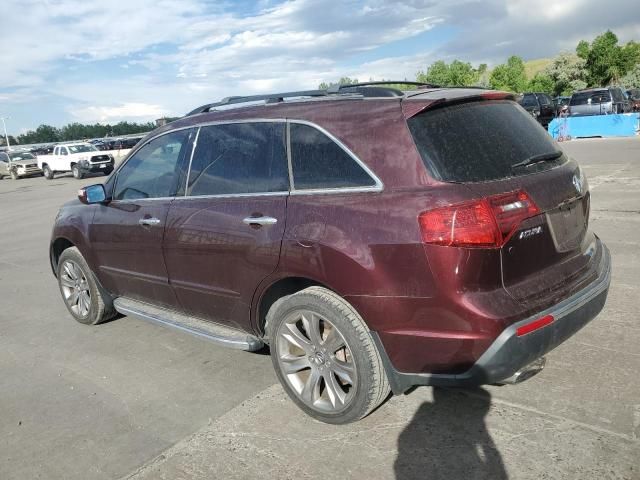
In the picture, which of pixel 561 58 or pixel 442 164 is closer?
pixel 442 164

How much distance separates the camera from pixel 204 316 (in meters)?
4.06

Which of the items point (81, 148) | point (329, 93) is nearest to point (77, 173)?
point (81, 148)

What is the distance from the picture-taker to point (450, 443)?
119 inches

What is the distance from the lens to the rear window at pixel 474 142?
2.88 m

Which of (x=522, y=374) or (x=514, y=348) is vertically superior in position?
(x=514, y=348)

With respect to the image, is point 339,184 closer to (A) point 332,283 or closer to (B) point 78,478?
(A) point 332,283

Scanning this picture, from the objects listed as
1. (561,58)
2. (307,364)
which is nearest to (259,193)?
(307,364)

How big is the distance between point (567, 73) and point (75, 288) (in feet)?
208

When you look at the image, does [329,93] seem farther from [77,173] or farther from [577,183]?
[77,173]

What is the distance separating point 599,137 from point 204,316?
23.0 m

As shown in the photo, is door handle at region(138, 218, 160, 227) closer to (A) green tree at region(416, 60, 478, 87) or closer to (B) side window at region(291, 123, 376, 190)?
(B) side window at region(291, 123, 376, 190)

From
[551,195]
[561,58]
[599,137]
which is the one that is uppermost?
[561,58]

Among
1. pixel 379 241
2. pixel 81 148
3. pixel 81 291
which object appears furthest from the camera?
pixel 81 148

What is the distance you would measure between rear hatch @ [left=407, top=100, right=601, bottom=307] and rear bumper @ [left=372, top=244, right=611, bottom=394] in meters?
0.08
